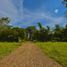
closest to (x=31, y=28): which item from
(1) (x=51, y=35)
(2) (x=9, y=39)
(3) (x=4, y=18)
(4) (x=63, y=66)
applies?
(3) (x=4, y=18)

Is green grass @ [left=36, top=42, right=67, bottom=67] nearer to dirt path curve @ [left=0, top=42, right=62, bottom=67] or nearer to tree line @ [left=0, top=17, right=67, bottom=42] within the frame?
dirt path curve @ [left=0, top=42, right=62, bottom=67]

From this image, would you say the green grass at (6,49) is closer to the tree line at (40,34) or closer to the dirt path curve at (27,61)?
the dirt path curve at (27,61)

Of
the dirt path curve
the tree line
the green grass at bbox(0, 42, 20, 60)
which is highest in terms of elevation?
the tree line

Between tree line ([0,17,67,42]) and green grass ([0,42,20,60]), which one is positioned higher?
tree line ([0,17,67,42])

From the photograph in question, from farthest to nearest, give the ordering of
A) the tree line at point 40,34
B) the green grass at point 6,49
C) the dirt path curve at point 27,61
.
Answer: the tree line at point 40,34, the green grass at point 6,49, the dirt path curve at point 27,61

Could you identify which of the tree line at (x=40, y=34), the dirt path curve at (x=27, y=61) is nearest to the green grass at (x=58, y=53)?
the dirt path curve at (x=27, y=61)

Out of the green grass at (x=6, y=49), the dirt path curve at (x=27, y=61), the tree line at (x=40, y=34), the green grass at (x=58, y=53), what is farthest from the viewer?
the tree line at (x=40, y=34)

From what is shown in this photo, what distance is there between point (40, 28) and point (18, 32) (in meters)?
7.62

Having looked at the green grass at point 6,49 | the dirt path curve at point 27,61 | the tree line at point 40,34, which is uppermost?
the tree line at point 40,34

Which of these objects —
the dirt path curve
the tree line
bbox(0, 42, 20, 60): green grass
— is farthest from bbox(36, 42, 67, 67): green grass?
the tree line

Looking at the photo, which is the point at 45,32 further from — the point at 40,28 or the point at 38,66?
the point at 38,66

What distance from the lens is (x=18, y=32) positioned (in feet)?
195

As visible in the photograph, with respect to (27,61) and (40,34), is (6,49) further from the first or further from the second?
(40,34)

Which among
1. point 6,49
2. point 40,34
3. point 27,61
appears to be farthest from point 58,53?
point 40,34
